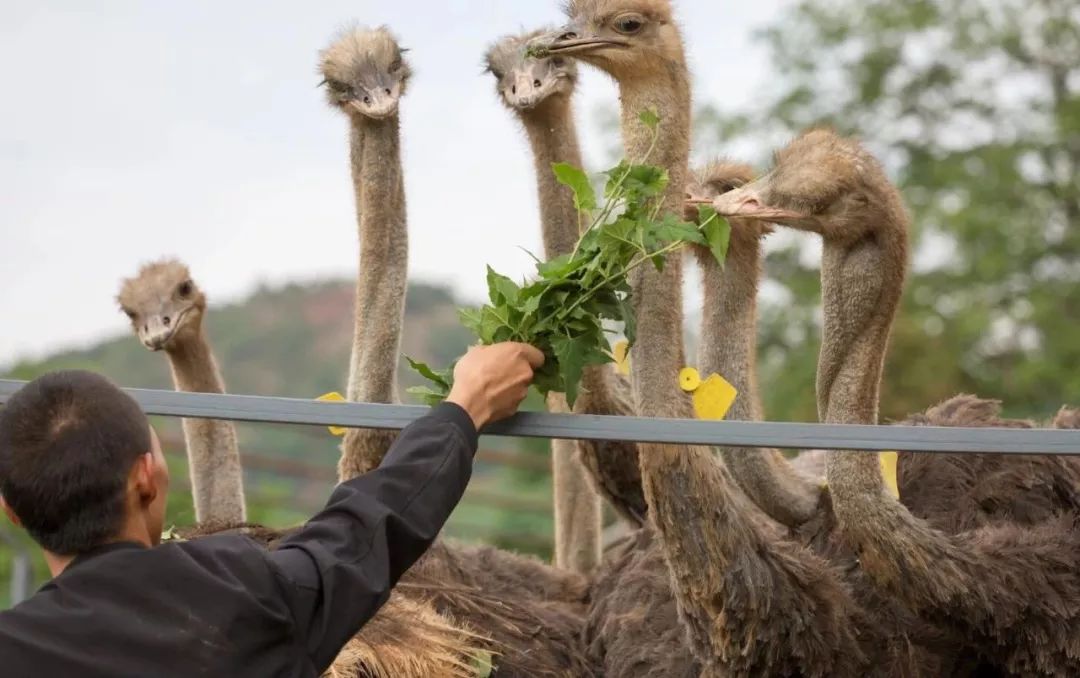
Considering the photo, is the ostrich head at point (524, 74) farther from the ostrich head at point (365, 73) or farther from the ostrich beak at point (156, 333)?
the ostrich beak at point (156, 333)

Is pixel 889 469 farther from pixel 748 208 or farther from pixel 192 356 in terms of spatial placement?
pixel 192 356

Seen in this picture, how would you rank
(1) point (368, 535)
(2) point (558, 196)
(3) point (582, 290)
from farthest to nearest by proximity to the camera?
(2) point (558, 196)
(3) point (582, 290)
(1) point (368, 535)

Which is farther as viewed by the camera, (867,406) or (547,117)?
(547,117)

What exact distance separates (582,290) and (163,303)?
3221mm

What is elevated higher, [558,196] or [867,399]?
[558,196]

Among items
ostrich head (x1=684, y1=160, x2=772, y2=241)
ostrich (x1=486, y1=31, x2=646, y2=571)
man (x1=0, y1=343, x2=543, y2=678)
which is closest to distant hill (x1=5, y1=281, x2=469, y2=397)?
ostrich (x1=486, y1=31, x2=646, y2=571)

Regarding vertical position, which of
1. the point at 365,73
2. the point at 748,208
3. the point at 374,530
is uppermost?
the point at 365,73

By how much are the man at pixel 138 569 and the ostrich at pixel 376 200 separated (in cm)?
269

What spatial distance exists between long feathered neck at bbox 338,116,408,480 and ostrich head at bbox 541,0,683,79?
1301 mm

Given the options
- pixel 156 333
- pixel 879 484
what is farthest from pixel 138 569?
pixel 156 333

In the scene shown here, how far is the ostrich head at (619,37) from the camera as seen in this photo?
→ 4.79m

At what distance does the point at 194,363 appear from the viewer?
708cm

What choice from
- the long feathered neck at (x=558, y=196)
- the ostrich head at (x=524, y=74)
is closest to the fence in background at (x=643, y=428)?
the long feathered neck at (x=558, y=196)

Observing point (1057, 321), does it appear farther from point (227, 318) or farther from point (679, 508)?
point (227, 318)
